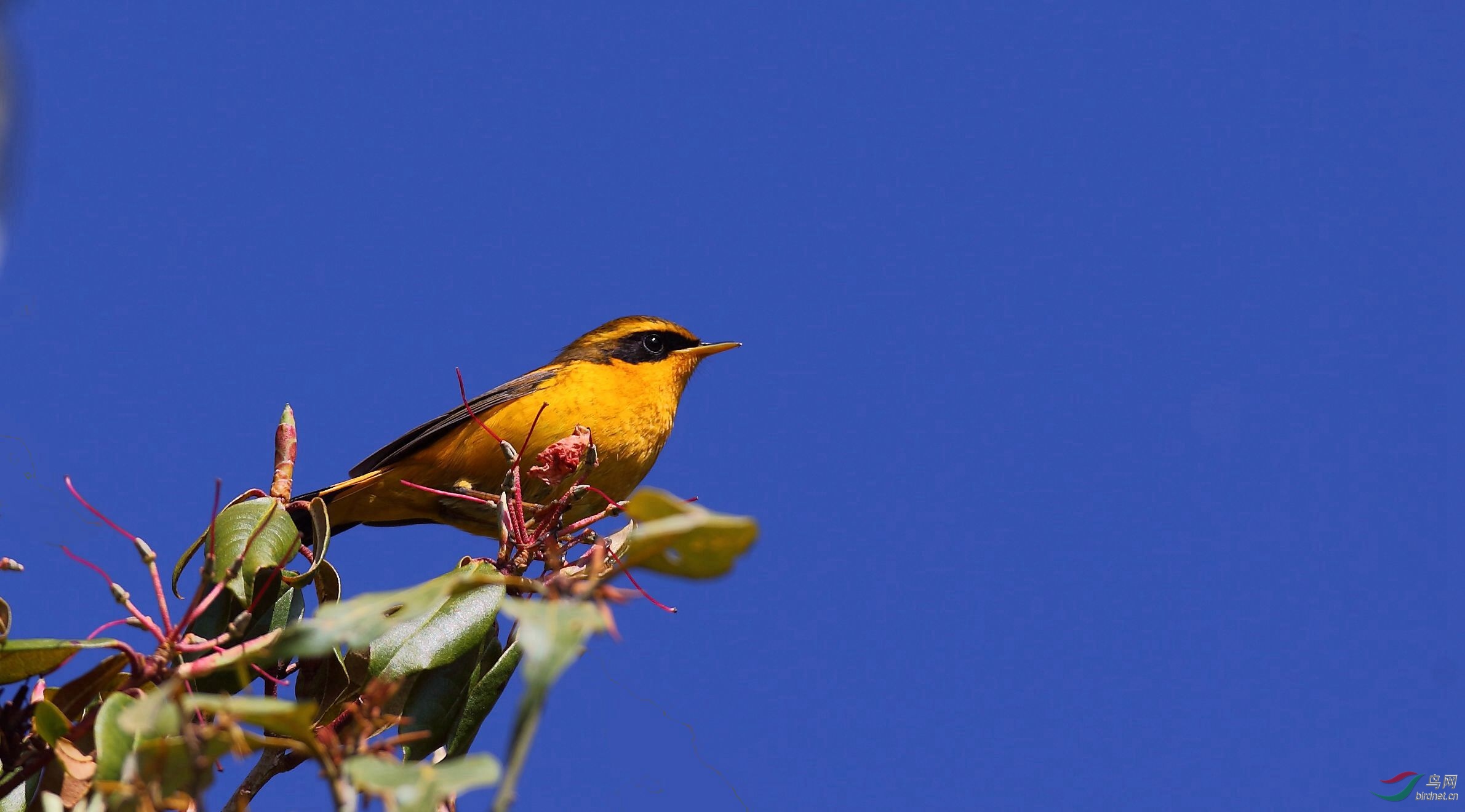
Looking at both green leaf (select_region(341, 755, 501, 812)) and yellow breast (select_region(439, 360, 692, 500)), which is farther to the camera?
yellow breast (select_region(439, 360, 692, 500))

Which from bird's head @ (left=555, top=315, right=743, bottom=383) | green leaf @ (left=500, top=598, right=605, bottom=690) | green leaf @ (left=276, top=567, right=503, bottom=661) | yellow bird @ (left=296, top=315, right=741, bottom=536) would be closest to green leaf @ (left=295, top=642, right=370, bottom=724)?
green leaf @ (left=276, top=567, right=503, bottom=661)

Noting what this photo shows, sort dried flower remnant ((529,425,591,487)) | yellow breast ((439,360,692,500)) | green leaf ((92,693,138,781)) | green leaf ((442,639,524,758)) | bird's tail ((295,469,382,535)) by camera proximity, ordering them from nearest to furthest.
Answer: green leaf ((92,693,138,781))
green leaf ((442,639,524,758))
dried flower remnant ((529,425,591,487))
bird's tail ((295,469,382,535))
yellow breast ((439,360,692,500))

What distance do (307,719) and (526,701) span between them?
45 centimetres

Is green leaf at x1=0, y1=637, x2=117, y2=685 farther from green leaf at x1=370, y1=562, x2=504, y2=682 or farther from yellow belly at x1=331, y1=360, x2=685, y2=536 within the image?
yellow belly at x1=331, y1=360, x2=685, y2=536

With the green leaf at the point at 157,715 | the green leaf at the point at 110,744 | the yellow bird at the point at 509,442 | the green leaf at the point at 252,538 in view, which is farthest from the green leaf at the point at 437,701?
the yellow bird at the point at 509,442

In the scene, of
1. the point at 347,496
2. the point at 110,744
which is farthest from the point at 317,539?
the point at 347,496

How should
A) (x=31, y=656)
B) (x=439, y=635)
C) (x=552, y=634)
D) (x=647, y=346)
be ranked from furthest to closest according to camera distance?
1. (x=647, y=346)
2. (x=439, y=635)
3. (x=31, y=656)
4. (x=552, y=634)

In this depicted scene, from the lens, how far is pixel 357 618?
5.48 feet

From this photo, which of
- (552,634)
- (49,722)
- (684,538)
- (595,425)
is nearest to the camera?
(552,634)

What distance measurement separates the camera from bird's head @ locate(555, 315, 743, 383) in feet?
21.7

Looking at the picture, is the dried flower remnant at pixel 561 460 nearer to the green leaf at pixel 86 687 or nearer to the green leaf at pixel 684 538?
the green leaf at pixel 86 687

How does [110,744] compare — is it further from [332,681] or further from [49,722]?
[332,681]

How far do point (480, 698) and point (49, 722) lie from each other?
113 cm

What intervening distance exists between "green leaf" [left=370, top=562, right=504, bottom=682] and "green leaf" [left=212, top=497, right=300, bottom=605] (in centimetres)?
32
